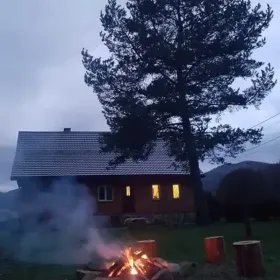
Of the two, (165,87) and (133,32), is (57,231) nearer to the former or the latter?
(165,87)

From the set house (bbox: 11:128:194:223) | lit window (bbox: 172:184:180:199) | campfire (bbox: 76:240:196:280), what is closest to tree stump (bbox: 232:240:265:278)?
campfire (bbox: 76:240:196:280)

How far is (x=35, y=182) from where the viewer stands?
33750 mm

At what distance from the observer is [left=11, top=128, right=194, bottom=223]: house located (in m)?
35.8

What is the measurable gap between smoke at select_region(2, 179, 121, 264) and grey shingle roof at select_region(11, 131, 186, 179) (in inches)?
603

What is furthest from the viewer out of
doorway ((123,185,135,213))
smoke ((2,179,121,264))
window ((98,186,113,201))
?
doorway ((123,185,135,213))

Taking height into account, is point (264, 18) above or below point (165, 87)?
above

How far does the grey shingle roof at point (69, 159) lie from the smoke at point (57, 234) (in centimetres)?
1531

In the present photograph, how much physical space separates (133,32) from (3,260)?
14.1 meters

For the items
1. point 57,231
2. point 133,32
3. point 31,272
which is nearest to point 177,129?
point 133,32

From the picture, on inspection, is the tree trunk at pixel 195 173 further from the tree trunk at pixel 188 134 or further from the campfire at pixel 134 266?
the campfire at pixel 134 266

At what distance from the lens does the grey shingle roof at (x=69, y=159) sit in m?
35.7

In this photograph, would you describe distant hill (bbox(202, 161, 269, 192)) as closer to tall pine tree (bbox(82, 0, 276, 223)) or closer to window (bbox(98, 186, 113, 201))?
tall pine tree (bbox(82, 0, 276, 223))

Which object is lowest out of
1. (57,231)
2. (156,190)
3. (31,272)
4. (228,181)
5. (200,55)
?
(31,272)

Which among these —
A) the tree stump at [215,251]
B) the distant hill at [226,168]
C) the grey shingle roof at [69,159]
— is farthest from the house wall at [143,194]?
the tree stump at [215,251]
